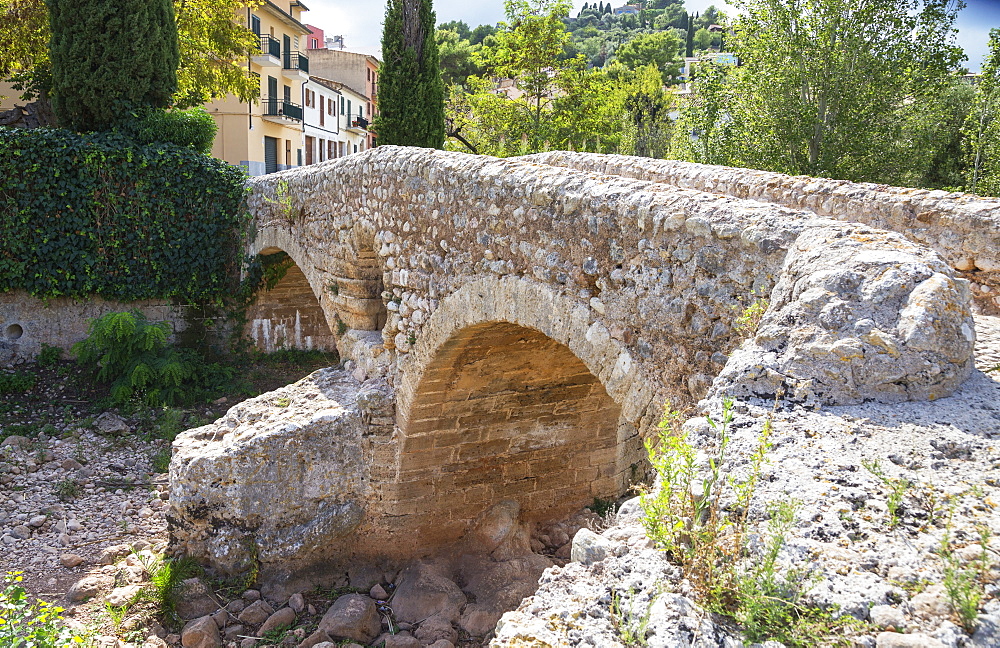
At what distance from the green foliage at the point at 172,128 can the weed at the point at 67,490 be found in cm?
613

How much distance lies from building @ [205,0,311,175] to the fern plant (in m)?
12.1

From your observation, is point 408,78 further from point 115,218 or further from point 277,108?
point 277,108

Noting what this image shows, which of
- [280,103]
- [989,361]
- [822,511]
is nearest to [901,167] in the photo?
[989,361]

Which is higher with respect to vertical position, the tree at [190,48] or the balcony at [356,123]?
the balcony at [356,123]

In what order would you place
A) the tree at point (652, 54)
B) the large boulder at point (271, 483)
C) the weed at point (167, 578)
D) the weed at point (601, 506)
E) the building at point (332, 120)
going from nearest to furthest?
the weed at point (167, 578)
the large boulder at point (271, 483)
the weed at point (601, 506)
the building at point (332, 120)
the tree at point (652, 54)

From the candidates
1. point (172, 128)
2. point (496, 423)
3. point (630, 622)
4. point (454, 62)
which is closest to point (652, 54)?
point (454, 62)

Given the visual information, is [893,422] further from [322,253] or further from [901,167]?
[901,167]

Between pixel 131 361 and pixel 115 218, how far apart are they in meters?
2.50

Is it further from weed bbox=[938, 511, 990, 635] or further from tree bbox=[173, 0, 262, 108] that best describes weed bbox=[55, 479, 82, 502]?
weed bbox=[938, 511, 990, 635]

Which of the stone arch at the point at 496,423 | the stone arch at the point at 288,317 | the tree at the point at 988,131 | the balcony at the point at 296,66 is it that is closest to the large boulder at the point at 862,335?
the stone arch at the point at 496,423

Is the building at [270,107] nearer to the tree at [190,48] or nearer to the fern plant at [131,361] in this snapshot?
the tree at [190,48]

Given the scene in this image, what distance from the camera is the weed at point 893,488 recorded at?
2.07 meters

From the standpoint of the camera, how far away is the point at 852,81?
1237 centimetres

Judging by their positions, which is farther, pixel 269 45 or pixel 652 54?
pixel 652 54
